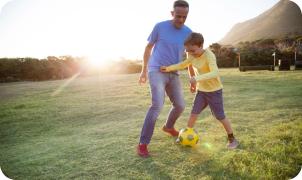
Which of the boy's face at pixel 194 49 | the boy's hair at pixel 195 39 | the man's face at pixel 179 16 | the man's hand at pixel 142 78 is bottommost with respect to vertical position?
the man's hand at pixel 142 78

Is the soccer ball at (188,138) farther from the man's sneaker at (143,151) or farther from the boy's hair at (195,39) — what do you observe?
the boy's hair at (195,39)

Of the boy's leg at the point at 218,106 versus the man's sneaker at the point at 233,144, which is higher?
the boy's leg at the point at 218,106

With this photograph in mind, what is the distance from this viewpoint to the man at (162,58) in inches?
162

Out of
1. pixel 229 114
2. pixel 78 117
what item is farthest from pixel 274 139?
pixel 78 117

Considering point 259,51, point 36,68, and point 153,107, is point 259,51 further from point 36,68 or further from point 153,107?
point 36,68

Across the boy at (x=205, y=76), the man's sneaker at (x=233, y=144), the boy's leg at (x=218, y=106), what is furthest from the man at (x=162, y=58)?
the man's sneaker at (x=233, y=144)

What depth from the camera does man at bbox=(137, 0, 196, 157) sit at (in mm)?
4121

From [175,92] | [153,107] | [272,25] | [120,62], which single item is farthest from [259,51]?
[120,62]

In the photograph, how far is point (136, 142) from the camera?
4.71 m

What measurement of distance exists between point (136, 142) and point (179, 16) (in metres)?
1.80

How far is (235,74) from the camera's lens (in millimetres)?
13352

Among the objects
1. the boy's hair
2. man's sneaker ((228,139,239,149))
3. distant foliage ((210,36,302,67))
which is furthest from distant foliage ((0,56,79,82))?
man's sneaker ((228,139,239,149))

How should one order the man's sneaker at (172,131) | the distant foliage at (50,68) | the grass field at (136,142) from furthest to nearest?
the distant foliage at (50,68) → the man's sneaker at (172,131) → the grass field at (136,142)

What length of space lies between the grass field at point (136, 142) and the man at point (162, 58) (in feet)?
1.38
